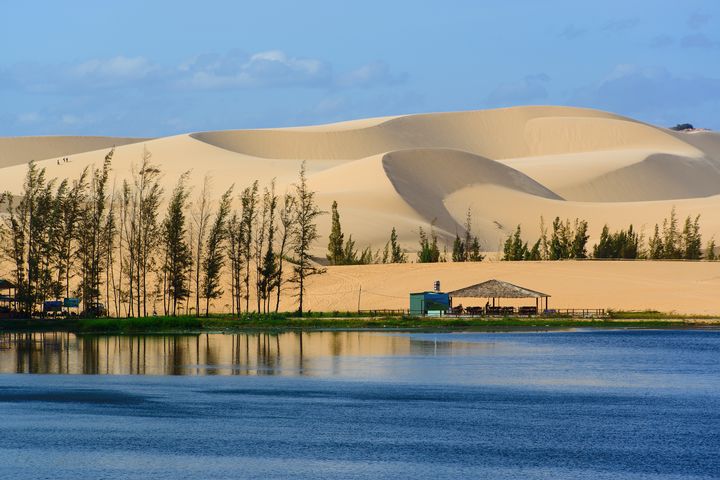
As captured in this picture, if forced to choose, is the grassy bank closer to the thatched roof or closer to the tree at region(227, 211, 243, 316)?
the thatched roof

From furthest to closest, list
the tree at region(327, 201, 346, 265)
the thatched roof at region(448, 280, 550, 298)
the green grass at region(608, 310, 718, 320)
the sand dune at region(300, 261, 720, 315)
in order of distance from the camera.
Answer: the tree at region(327, 201, 346, 265), the sand dune at region(300, 261, 720, 315), the green grass at region(608, 310, 718, 320), the thatched roof at region(448, 280, 550, 298)

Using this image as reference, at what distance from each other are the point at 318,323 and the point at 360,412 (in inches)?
1573

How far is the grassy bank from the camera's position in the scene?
7500 cm

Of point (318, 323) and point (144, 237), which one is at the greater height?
point (144, 237)

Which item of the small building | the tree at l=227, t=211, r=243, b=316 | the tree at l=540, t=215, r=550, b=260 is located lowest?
the small building

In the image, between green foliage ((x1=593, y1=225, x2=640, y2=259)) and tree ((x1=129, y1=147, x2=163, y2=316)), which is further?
green foliage ((x1=593, y1=225, x2=640, y2=259))

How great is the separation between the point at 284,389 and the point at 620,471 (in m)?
17.8

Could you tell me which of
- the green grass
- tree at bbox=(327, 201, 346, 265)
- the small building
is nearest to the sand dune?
the green grass

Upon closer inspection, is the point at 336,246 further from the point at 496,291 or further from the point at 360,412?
the point at 360,412

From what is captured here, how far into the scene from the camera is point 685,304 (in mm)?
93000

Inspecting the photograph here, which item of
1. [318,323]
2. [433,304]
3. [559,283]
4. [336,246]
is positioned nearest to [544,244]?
[336,246]

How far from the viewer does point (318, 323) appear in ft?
261

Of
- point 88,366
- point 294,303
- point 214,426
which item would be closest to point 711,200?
point 294,303

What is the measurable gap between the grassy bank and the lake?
31.6 ft
